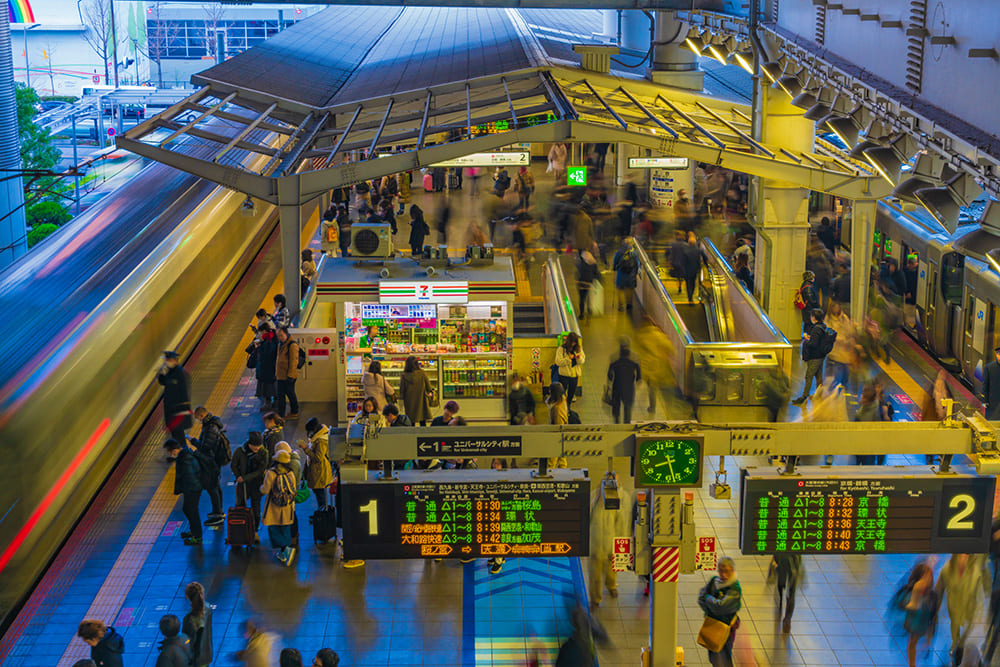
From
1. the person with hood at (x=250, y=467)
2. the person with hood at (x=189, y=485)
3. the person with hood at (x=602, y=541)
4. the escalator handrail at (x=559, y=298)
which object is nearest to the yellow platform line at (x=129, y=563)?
the person with hood at (x=189, y=485)

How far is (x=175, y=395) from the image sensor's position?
1473 cm

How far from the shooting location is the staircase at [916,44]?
36.9ft

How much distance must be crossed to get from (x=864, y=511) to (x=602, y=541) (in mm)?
3733

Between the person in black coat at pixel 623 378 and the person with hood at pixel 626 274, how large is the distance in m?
5.76

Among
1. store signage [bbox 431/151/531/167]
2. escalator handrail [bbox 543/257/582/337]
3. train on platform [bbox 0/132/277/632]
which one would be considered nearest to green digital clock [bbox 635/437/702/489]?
train on platform [bbox 0/132/277/632]

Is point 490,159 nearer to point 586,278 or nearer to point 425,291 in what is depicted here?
point 586,278

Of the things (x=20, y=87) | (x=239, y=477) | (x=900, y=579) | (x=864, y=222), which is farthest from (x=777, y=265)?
(x=20, y=87)

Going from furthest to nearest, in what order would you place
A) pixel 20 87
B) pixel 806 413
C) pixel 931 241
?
pixel 20 87 < pixel 931 241 < pixel 806 413

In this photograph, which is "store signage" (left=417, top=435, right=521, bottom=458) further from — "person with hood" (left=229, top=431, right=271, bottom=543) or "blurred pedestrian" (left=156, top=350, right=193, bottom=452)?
"blurred pedestrian" (left=156, top=350, right=193, bottom=452)

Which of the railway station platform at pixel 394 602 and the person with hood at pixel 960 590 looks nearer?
→ the person with hood at pixel 960 590

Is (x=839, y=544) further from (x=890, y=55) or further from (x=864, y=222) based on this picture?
(x=864, y=222)

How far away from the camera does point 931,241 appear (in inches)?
725

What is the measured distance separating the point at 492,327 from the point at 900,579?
6.84 meters

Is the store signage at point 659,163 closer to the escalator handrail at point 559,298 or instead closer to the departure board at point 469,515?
the escalator handrail at point 559,298
